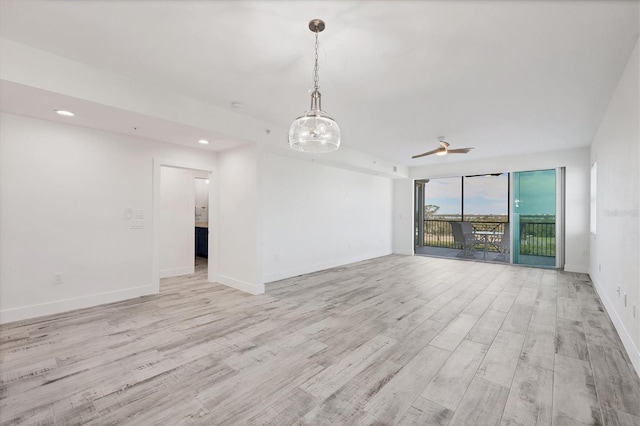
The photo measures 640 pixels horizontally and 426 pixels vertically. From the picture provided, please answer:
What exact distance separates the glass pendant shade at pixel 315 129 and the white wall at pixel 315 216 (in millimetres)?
2136

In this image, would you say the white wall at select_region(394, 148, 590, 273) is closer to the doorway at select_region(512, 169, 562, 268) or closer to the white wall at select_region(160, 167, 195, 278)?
the doorway at select_region(512, 169, 562, 268)

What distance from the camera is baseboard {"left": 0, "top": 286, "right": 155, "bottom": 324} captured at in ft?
10.5

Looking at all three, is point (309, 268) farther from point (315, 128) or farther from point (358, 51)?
point (358, 51)

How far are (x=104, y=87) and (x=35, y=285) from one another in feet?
8.22

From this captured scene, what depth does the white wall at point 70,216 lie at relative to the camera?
10.6ft

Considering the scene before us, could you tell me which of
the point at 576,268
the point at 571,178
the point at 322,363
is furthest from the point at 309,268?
the point at 571,178

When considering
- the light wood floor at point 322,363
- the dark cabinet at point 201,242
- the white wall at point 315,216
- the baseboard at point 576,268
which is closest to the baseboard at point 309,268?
the white wall at point 315,216

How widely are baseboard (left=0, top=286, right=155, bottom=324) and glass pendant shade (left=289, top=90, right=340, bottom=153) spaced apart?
137 inches

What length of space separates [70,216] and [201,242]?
4.22 metres

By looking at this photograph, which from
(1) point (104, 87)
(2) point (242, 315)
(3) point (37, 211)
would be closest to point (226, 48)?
(1) point (104, 87)

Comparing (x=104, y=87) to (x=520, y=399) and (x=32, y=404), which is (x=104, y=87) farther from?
(x=520, y=399)

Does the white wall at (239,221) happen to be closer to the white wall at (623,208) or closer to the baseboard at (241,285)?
the baseboard at (241,285)

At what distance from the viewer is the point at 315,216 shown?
604 centimetres

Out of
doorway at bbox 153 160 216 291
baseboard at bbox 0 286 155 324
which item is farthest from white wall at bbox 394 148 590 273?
baseboard at bbox 0 286 155 324
